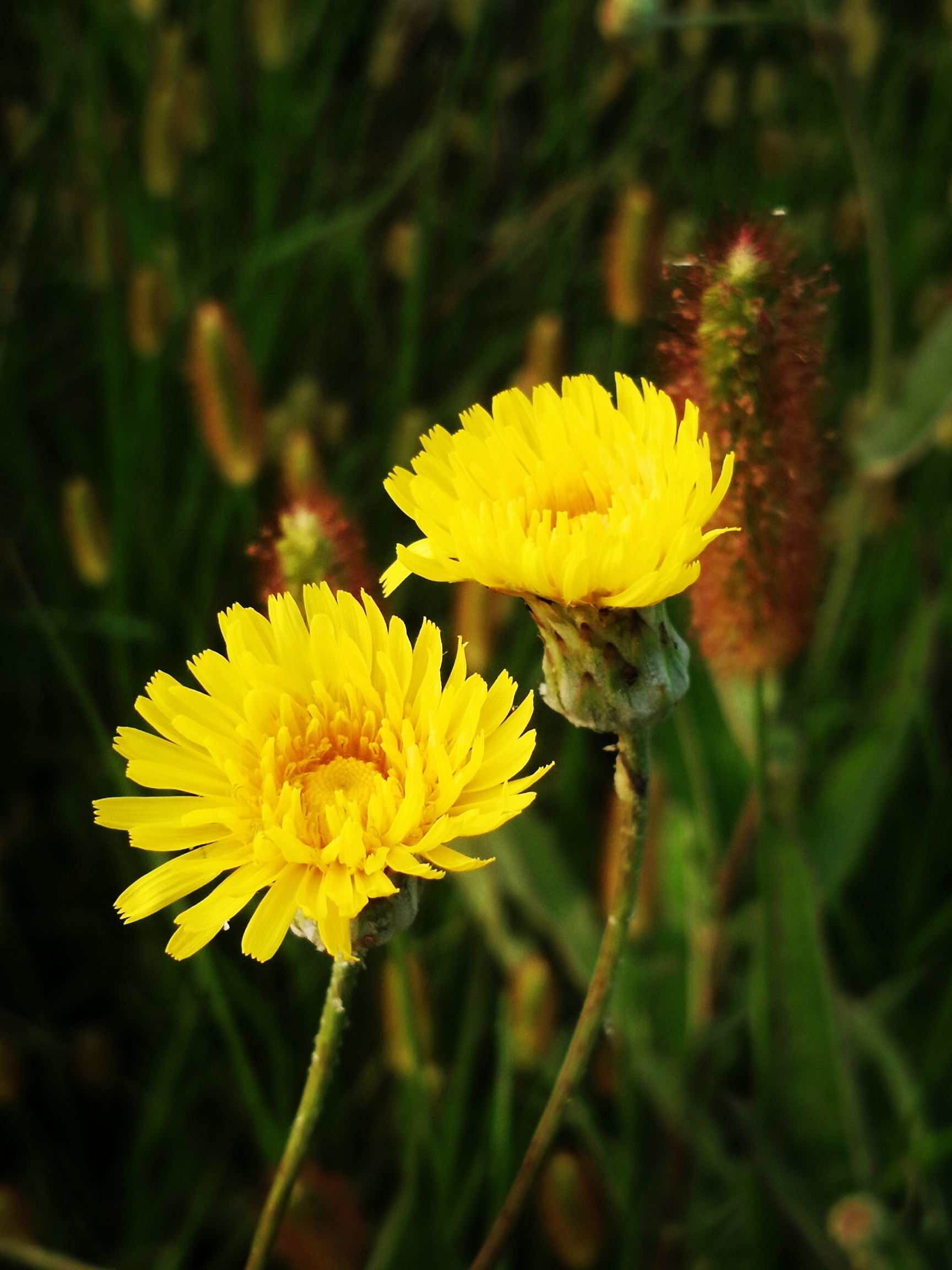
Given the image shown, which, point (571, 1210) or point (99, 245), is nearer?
point (571, 1210)

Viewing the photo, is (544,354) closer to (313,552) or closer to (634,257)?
(634,257)

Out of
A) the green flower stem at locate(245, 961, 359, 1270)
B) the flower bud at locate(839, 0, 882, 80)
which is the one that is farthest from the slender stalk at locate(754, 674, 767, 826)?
the flower bud at locate(839, 0, 882, 80)

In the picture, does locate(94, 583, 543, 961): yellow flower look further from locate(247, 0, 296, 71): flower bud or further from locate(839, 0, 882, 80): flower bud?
locate(839, 0, 882, 80): flower bud

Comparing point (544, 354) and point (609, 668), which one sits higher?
point (544, 354)

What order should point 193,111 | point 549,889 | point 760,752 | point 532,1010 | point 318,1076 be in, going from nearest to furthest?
point 318,1076
point 760,752
point 532,1010
point 549,889
point 193,111

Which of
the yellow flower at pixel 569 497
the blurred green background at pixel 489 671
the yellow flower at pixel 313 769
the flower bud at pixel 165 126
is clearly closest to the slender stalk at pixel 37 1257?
the blurred green background at pixel 489 671

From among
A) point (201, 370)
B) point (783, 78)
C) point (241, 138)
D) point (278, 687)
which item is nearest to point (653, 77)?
point (783, 78)

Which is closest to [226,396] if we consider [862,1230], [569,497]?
[569,497]
